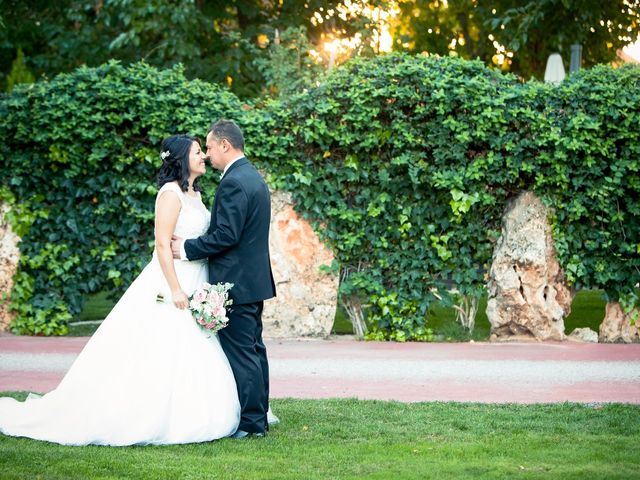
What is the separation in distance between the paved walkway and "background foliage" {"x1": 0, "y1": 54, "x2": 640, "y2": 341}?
32.9 inches

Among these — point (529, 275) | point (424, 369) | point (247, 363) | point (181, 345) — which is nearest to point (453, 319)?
point (529, 275)

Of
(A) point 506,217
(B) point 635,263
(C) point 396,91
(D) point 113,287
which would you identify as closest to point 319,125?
(C) point 396,91

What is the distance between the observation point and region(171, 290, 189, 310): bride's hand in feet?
21.7

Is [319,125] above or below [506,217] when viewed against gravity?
above

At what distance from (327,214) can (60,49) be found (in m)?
9.14

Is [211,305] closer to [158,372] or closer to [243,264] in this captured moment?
[243,264]

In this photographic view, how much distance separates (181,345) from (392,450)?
5.03ft

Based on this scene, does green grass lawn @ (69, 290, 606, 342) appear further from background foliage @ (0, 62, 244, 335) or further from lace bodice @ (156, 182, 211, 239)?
lace bodice @ (156, 182, 211, 239)

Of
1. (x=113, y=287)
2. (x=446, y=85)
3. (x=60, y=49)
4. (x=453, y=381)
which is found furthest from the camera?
(x=60, y=49)

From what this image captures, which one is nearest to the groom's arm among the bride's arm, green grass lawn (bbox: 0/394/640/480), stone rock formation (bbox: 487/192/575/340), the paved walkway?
the bride's arm


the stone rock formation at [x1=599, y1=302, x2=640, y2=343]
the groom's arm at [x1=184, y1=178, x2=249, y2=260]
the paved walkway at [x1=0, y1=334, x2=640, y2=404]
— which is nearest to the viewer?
the groom's arm at [x1=184, y1=178, x2=249, y2=260]

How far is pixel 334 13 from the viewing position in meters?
18.8

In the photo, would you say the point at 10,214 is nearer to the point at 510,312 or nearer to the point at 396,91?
the point at 396,91

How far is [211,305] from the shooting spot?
645 centimetres
